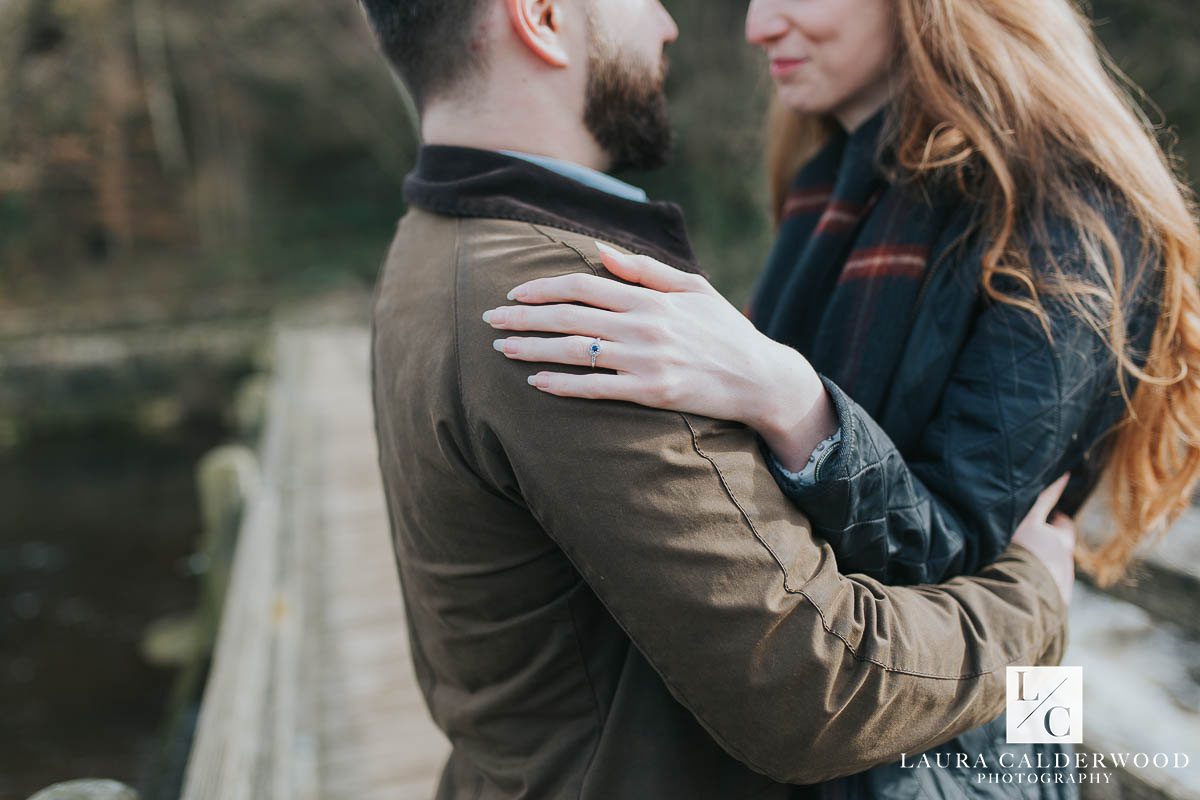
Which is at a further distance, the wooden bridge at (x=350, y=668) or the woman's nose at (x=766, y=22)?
the wooden bridge at (x=350, y=668)

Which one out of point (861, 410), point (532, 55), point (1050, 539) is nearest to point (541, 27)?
point (532, 55)

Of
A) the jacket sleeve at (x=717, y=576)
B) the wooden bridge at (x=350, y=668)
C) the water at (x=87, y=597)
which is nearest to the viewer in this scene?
the jacket sleeve at (x=717, y=576)

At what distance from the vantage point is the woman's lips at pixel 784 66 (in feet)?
4.80

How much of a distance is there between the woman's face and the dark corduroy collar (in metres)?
0.48

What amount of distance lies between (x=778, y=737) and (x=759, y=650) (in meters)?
0.11

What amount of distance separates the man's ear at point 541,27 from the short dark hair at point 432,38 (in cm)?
5

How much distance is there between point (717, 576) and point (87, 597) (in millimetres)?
8292

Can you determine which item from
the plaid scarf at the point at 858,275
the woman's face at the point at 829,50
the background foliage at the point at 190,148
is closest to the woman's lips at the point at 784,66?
the woman's face at the point at 829,50

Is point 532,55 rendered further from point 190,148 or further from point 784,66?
point 190,148

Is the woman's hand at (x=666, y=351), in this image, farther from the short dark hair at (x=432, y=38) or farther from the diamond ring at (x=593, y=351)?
the short dark hair at (x=432, y=38)

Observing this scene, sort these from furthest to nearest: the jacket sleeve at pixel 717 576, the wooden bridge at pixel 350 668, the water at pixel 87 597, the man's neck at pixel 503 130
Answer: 1. the water at pixel 87 597
2. the wooden bridge at pixel 350 668
3. the man's neck at pixel 503 130
4. the jacket sleeve at pixel 717 576

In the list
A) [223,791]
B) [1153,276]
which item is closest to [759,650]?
[1153,276]

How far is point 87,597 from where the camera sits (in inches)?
306

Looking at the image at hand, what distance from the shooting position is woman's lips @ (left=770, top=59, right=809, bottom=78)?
4.80 ft
